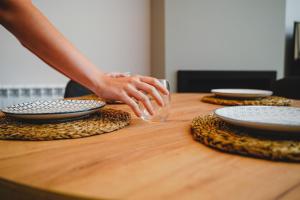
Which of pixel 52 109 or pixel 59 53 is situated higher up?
pixel 59 53

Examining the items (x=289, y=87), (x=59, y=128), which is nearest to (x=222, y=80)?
(x=289, y=87)

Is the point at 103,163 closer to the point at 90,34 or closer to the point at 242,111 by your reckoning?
the point at 242,111

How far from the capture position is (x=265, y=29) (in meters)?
2.88

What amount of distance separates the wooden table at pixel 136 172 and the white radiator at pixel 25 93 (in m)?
2.04

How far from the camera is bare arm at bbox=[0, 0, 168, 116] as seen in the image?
0.58m

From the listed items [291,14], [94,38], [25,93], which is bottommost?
[25,93]

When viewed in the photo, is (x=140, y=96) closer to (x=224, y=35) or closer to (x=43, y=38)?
(x=43, y=38)

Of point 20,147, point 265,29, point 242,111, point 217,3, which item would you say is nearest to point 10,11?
point 20,147

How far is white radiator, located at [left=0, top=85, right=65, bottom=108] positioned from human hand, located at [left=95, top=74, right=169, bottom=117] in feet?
6.33

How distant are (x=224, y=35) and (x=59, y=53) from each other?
8.30 feet

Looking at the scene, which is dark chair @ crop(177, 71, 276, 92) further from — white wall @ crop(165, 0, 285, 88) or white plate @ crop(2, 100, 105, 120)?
white plate @ crop(2, 100, 105, 120)

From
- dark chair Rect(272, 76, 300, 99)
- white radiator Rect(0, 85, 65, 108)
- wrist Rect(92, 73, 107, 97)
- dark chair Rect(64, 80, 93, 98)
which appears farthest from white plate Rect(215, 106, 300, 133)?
white radiator Rect(0, 85, 65, 108)

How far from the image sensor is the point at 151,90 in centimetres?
66

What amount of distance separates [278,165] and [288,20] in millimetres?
3285
